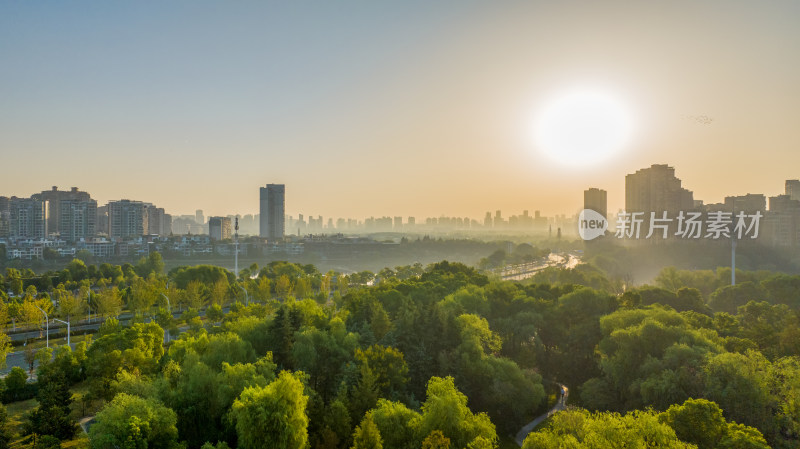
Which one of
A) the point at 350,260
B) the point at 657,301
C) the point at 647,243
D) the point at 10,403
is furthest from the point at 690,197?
the point at 10,403

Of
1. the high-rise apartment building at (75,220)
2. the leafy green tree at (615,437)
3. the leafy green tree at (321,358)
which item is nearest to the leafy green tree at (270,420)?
the leafy green tree at (321,358)

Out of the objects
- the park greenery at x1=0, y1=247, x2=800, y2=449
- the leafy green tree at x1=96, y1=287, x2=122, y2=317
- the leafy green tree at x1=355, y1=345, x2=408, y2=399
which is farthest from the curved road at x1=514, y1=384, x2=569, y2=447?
the leafy green tree at x1=96, y1=287, x2=122, y2=317

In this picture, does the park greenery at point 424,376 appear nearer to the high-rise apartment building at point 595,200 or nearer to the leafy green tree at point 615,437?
the leafy green tree at point 615,437

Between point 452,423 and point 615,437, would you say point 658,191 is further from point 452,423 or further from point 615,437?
point 452,423

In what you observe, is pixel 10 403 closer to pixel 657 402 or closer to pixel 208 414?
pixel 208 414

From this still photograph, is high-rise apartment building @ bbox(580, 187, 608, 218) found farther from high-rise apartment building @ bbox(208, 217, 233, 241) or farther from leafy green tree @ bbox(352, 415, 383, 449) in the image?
leafy green tree @ bbox(352, 415, 383, 449)
